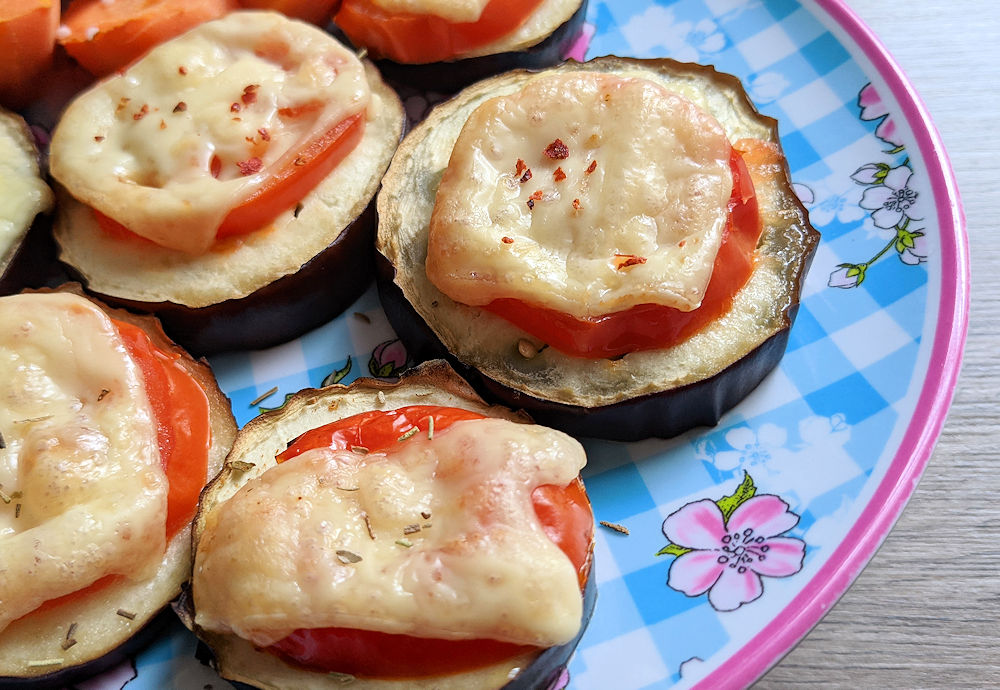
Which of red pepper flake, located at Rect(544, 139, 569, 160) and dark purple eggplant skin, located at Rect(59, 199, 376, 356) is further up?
red pepper flake, located at Rect(544, 139, 569, 160)

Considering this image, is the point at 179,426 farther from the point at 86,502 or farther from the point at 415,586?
the point at 415,586

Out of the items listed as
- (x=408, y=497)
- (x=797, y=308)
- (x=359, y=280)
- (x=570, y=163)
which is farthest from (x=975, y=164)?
(x=408, y=497)


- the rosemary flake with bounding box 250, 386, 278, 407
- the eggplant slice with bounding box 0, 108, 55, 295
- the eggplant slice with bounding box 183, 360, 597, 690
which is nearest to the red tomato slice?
the eggplant slice with bounding box 183, 360, 597, 690

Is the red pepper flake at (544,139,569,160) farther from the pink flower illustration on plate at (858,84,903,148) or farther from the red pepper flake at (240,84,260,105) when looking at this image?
the pink flower illustration on plate at (858,84,903,148)

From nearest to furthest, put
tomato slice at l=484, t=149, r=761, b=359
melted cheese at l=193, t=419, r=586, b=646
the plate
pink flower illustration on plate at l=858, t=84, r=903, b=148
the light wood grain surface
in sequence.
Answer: melted cheese at l=193, t=419, r=586, b=646, the plate, tomato slice at l=484, t=149, r=761, b=359, the light wood grain surface, pink flower illustration on plate at l=858, t=84, r=903, b=148

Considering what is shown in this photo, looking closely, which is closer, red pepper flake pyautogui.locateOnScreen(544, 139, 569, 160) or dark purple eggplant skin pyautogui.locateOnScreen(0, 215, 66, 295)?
red pepper flake pyautogui.locateOnScreen(544, 139, 569, 160)

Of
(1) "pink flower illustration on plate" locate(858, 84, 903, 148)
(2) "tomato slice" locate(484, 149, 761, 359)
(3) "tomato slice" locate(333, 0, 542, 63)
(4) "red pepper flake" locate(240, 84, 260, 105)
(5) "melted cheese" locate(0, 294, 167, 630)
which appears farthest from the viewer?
(3) "tomato slice" locate(333, 0, 542, 63)
